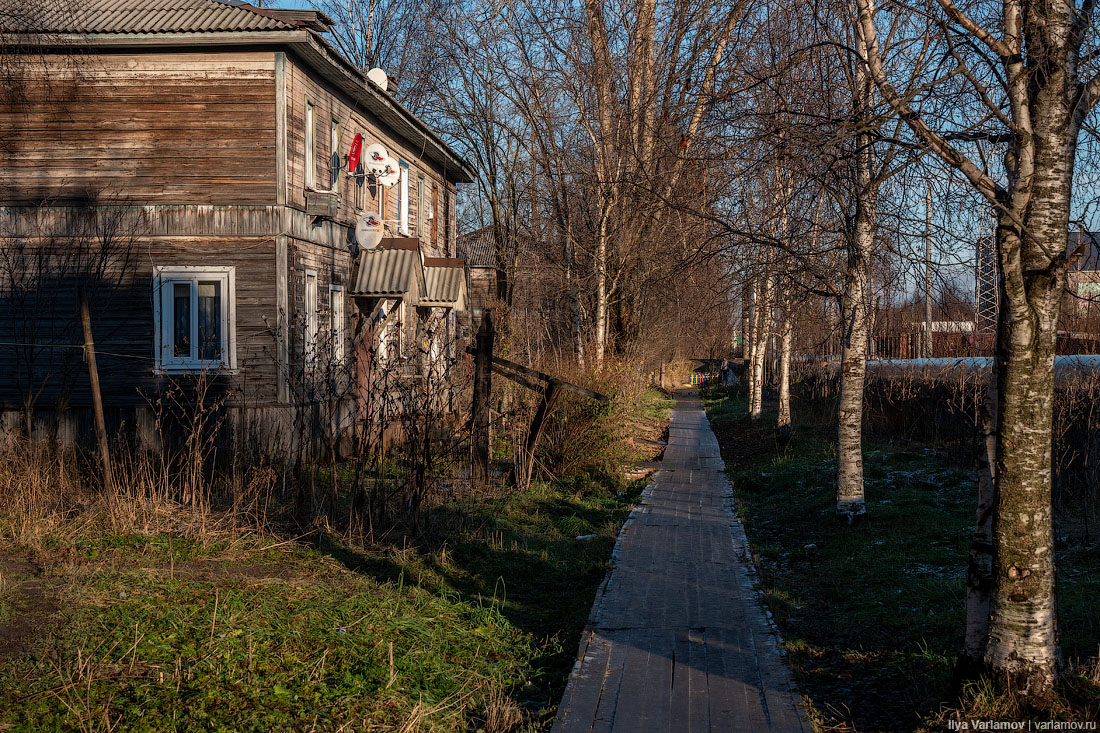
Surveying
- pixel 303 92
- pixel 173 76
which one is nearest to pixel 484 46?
pixel 303 92

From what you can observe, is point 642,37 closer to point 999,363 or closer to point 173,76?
point 173,76

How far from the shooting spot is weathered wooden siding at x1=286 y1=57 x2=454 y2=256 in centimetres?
1368

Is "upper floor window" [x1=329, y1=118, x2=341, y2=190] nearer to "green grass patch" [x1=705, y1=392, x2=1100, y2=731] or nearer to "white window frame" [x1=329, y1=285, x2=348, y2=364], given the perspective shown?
"white window frame" [x1=329, y1=285, x2=348, y2=364]

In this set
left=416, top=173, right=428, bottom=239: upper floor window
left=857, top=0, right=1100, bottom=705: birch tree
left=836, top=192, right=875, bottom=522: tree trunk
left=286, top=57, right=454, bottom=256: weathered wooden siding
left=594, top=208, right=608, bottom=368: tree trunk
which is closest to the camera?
left=857, top=0, right=1100, bottom=705: birch tree

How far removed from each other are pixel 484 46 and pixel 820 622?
14.5 m

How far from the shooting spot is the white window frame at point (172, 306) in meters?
13.3

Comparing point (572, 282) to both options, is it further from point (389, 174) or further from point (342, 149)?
point (342, 149)

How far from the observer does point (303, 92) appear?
14.0 m

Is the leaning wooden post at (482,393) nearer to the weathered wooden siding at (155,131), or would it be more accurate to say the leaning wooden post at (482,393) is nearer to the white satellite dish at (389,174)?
the weathered wooden siding at (155,131)

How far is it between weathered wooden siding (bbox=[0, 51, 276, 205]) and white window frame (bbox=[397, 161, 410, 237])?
21.8 ft

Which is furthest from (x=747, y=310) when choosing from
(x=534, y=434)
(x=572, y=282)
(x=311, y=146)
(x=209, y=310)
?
(x=209, y=310)

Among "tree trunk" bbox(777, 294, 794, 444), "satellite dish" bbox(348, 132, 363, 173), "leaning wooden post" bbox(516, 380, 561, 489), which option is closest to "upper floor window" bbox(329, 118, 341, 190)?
"satellite dish" bbox(348, 132, 363, 173)

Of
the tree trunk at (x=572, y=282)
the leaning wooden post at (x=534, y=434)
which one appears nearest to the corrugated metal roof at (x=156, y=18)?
the leaning wooden post at (x=534, y=434)

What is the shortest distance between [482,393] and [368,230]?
22.3 feet
